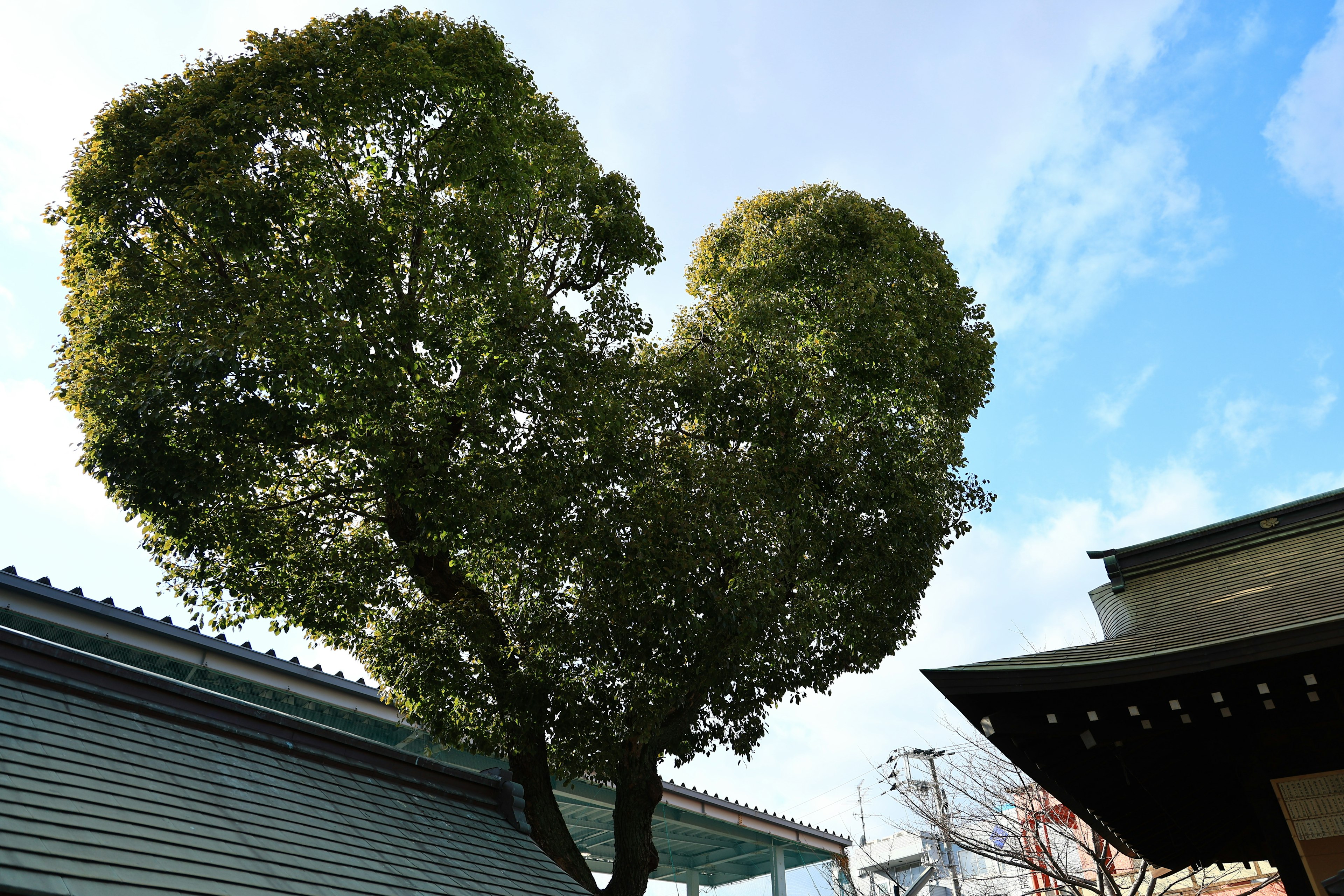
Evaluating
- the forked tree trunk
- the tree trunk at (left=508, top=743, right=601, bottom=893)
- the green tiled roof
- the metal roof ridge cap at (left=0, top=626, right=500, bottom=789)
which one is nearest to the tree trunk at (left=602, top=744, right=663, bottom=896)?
the forked tree trunk

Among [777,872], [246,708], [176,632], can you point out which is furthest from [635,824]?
[777,872]

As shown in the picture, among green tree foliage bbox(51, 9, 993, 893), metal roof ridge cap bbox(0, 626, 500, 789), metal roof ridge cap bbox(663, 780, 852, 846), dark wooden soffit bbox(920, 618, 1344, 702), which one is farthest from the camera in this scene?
metal roof ridge cap bbox(663, 780, 852, 846)

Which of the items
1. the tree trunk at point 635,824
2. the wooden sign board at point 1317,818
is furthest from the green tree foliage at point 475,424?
the wooden sign board at point 1317,818

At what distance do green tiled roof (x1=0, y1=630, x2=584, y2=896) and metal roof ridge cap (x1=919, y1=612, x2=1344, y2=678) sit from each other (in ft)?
14.7

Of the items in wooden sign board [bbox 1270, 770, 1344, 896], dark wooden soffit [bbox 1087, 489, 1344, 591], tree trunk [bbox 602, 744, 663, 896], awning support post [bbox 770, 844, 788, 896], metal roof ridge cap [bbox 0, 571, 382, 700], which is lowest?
wooden sign board [bbox 1270, 770, 1344, 896]

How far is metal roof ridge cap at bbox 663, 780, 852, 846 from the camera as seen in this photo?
14234 mm

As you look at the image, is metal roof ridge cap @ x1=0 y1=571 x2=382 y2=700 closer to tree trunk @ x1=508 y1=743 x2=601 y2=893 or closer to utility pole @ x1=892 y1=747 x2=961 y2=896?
tree trunk @ x1=508 y1=743 x2=601 y2=893

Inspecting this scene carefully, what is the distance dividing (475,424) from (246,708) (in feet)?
11.0

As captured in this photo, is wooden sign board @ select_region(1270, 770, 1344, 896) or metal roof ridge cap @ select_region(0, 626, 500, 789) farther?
metal roof ridge cap @ select_region(0, 626, 500, 789)

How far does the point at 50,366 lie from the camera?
7941 millimetres

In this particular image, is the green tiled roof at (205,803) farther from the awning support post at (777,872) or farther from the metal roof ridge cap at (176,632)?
the awning support post at (777,872)

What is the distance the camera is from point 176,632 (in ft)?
30.4

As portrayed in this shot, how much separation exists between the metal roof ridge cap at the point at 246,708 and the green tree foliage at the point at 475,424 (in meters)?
0.50

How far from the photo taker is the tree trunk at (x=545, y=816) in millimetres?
8836
